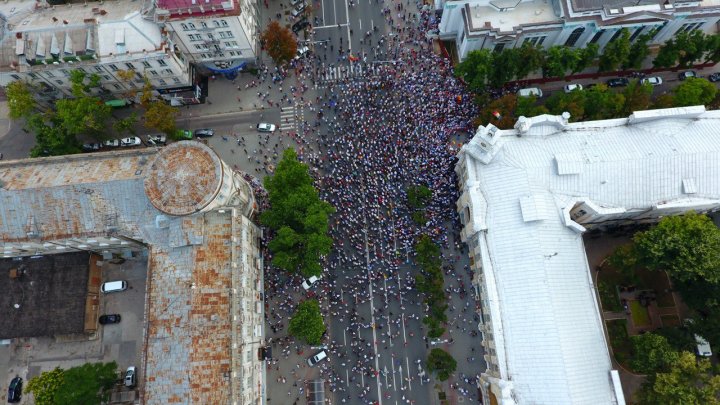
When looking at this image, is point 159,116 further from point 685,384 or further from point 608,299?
point 685,384

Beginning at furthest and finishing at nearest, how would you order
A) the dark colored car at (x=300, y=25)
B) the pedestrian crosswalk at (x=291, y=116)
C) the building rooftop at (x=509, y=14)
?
the dark colored car at (x=300, y=25)
the pedestrian crosswalk at (x=291, y=116)
the building rooftop at (x=509, y=14)

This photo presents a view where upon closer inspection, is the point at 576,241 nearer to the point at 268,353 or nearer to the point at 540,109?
the point at 540,109

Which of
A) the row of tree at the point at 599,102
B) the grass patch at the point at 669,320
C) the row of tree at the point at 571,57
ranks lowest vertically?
the grass patch at the point at 669,320

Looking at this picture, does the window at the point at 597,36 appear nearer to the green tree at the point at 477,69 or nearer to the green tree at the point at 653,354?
the green tree at the point at 477,69

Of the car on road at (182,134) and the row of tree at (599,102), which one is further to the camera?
the car on road at (182,134)

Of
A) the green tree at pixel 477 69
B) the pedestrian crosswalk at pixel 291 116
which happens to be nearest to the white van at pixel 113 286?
the pedestrian crosswalk at pixel 291 116

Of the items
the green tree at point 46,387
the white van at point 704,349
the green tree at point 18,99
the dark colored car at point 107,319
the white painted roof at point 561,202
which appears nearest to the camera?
the white painted roof at point 561,202
